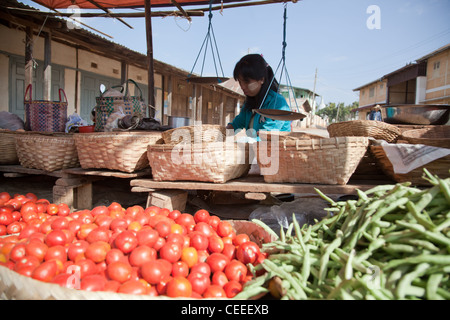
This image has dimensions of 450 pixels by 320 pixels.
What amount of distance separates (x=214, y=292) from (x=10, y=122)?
4.76 meters

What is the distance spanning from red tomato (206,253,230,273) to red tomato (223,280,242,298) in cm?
14

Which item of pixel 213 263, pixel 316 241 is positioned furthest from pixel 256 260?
pixel 316 241

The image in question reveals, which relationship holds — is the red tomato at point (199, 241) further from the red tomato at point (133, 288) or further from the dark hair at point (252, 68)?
the dark hair at point (252, 68)

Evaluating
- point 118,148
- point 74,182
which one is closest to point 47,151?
point 74,182

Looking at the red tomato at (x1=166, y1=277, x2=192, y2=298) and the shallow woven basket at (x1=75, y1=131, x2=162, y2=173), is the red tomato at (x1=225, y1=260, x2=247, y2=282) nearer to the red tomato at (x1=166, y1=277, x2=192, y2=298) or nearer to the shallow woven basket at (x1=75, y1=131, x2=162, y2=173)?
the red tomato at (x1=166, y1=277, x2=192, y2=298)

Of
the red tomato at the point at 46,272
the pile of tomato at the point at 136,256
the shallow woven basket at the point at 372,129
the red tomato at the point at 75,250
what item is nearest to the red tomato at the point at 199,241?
the pile of tomato at the point at 136,256

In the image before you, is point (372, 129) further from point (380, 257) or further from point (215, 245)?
point (215, 245)

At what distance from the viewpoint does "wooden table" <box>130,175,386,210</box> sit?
235 cm

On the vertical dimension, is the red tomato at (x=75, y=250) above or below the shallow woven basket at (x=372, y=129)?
below

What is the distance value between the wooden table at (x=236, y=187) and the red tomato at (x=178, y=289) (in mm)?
1342

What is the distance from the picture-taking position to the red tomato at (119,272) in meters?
1.25

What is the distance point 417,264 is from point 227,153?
169 centimetres

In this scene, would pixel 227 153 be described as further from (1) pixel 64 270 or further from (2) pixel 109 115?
(2) pixel 109 115

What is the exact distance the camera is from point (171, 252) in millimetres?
1401
